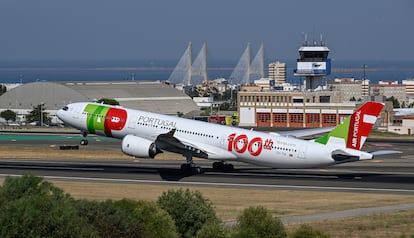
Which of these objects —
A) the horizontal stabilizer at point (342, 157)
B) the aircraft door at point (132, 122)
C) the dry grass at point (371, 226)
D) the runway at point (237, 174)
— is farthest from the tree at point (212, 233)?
the aircraft door at point (132, 122)

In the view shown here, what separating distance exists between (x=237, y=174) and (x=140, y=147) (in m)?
7.38

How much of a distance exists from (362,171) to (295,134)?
6.73 m

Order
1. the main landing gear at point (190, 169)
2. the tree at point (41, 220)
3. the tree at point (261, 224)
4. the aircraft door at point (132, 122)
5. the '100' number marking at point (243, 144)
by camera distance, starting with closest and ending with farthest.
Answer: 1. the tree at point (41, 220)
2. the tree at point (261, 224)
3. the '100' number marking at point (243, 144)
4. the main landing gear at point (190, 169)
5. the aircraft door at point (132, 122)

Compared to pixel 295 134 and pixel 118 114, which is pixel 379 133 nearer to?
pixel 295 134

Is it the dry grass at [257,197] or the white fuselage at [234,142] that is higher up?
the white fuselage at [234,142]

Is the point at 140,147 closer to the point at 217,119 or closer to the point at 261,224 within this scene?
the point at 261,224

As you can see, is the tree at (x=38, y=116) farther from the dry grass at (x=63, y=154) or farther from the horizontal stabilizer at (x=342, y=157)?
the horizontal stabilizer at (x=342, y=157)

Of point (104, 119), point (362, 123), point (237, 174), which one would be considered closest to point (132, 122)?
point (104, 119)

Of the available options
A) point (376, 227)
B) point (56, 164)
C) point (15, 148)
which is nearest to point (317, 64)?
point (15, 148)

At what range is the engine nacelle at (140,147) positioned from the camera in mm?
68375

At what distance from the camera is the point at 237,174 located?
232 ft

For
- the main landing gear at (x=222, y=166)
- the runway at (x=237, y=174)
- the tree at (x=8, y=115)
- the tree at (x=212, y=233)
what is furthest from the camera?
the tree at (x=8, y=115)

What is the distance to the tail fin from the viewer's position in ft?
211

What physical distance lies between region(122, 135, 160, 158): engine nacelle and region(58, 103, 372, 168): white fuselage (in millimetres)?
3670
